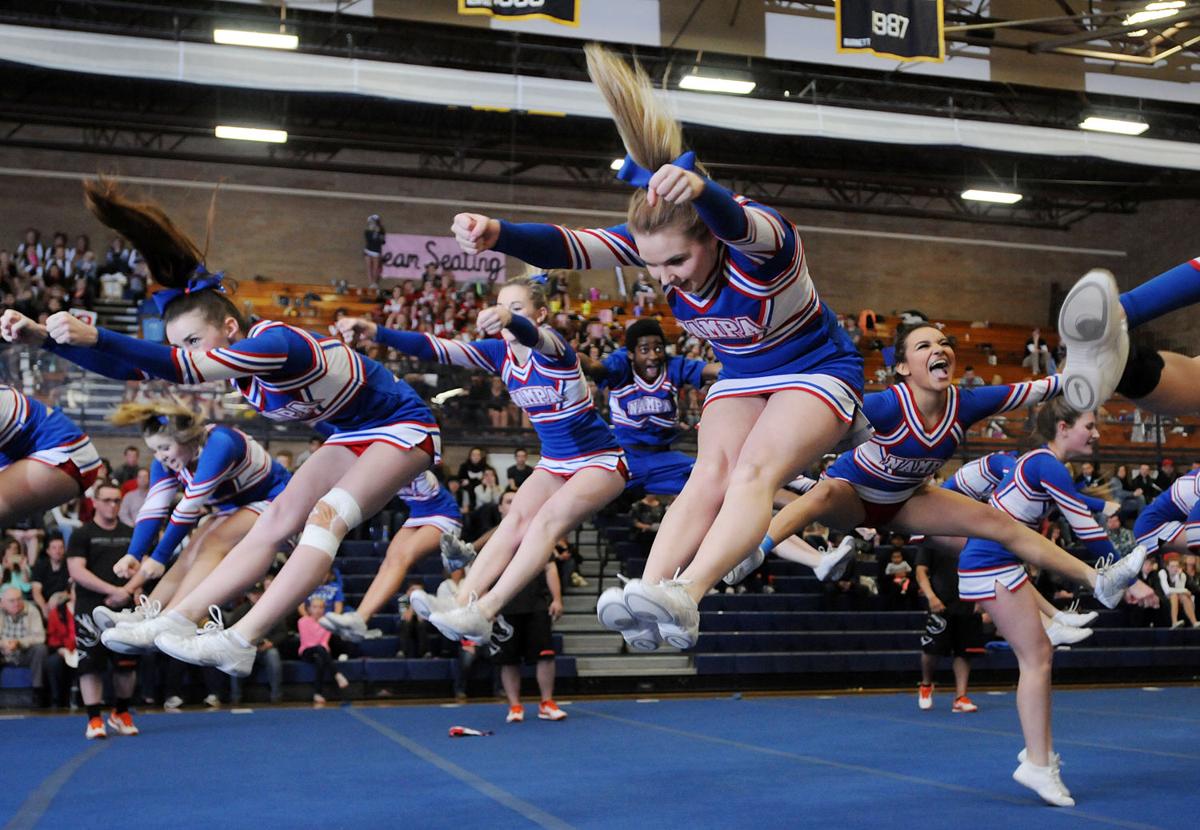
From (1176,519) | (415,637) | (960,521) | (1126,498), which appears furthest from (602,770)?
(1126,498)

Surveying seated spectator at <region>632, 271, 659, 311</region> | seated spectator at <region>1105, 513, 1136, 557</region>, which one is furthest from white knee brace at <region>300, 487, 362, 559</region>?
seated spectator at <region>632, 271, 659, 311</region>

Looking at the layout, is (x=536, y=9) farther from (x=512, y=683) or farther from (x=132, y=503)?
(x=512, y=683)

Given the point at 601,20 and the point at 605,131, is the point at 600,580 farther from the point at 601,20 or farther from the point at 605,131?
the point at 605,131

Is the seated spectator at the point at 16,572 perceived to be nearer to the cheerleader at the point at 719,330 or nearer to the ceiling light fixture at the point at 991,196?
the cheerleader at the point at 719,330

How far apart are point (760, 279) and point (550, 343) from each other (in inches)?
83.1

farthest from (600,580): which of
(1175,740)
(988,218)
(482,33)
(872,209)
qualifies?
(988,218)

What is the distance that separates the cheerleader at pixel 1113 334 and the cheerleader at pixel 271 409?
2745 millimetres

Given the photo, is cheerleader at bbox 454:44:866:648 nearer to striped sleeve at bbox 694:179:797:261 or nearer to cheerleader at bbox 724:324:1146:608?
striped sleeve at bbox 694:179:797:261

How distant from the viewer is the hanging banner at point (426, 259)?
22516 mm

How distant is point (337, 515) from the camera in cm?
513

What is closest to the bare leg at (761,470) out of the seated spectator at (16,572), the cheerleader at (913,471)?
the cheerleader at (913,471)

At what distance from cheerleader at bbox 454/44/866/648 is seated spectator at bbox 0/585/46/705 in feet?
27.1

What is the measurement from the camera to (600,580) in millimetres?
13977

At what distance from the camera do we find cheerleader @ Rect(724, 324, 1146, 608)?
5.39 m
